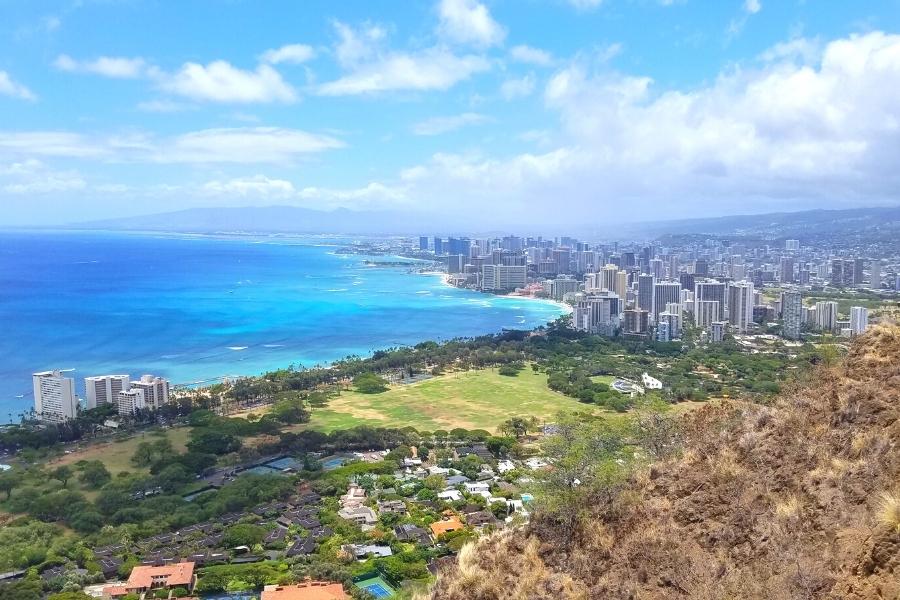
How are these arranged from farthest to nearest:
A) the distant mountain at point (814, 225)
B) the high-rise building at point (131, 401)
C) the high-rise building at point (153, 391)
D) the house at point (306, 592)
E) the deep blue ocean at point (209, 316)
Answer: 1. the distant mountain at point (814, 225)
2. the deep blue ocean at point (209, 316)
3. the high-rise building at point (153, 391)
4. the high-rise building at point (131, 401)
5. the house at point (306, 592)

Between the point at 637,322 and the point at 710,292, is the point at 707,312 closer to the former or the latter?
the point at 710,292

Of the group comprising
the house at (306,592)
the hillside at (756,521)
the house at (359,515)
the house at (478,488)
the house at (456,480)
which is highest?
the hillside at (756,521)

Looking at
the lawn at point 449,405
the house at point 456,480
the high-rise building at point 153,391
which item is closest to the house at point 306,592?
the house at point 456,480

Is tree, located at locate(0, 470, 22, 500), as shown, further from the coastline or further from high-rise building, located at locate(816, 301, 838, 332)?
high-rise building, located at locate(816, 301, 838, 332)

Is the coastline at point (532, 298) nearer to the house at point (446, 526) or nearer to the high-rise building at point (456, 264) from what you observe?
the high-rise building at point (456, 264)

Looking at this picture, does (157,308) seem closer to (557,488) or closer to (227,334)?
(227,334)

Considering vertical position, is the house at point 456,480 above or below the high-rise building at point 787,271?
below

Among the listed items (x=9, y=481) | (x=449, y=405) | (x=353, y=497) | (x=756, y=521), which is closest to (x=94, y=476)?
(x=9, y=481)
